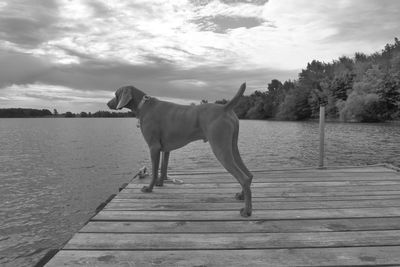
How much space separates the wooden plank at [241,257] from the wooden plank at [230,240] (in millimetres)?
100

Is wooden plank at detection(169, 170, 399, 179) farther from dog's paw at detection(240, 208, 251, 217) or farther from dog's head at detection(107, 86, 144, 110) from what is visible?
dog's paw at detection(240, 208, 251, 217)

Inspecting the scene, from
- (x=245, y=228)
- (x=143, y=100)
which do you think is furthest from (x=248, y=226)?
(x=143, y=100)

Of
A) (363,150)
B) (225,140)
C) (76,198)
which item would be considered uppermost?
(225,140)

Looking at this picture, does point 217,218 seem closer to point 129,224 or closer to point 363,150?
point 129,224

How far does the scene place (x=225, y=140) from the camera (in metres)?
3.96

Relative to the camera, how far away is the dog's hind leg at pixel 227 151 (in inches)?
153

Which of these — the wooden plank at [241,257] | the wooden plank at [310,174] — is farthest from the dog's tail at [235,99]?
the wooden plank at [310,174]

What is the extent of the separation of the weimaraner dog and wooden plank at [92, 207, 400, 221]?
0.24 m

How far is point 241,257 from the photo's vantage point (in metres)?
2.79

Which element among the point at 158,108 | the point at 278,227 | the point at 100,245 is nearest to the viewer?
the point at 100,245

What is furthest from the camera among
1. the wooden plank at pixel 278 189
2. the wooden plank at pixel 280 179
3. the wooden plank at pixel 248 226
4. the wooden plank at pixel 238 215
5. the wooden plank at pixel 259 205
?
the wooden plank at pixel 280 179

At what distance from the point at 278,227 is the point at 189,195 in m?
1.73

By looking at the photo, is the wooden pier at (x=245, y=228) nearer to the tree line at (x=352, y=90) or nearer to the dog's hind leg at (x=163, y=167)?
the dog's hind leg at (x=163, y=167)

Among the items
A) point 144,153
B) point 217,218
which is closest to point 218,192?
point 217,218
